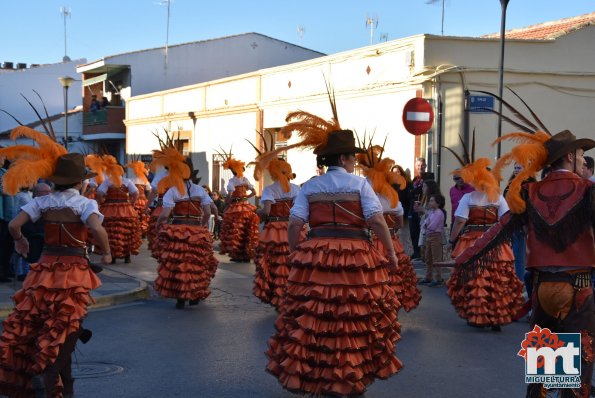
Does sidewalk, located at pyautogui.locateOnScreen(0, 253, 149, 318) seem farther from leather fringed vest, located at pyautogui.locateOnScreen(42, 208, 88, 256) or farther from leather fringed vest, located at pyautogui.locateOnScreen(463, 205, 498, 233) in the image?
leather fringed vest, located at pyautogui.locateOnScreen(463, 205, 498, 233)

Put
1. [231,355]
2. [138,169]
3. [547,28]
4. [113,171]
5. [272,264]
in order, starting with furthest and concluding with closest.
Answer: [547,28] < [138,169] < [113,171] < [272,264] < [231,355]

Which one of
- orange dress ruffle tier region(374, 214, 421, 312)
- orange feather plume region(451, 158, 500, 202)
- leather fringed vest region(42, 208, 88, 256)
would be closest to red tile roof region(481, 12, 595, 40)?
orange feather plume region(451, 158, 500, 202)

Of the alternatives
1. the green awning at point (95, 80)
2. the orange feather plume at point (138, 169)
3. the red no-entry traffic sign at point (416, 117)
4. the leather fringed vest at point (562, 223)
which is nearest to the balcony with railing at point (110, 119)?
the green awning at point (95, 80)

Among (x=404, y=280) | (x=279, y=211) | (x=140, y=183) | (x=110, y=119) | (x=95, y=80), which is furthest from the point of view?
(x=95, y=80)

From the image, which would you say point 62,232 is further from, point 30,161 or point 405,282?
point 405,282

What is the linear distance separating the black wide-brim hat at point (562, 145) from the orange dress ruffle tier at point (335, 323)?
5.48ft

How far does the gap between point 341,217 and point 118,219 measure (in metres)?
10.8

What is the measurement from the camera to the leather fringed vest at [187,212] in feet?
39.1

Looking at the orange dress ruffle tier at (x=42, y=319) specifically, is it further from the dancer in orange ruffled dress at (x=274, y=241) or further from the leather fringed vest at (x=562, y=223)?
the dancer in orange ruffled dress at (x=274, y=241)

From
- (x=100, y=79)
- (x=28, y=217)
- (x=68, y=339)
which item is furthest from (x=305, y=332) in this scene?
(x=100, y=79)

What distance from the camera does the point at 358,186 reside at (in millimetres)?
7117

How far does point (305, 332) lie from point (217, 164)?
25822mm

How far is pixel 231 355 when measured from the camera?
344 inches

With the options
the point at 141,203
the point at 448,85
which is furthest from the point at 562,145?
the point at 141,203
